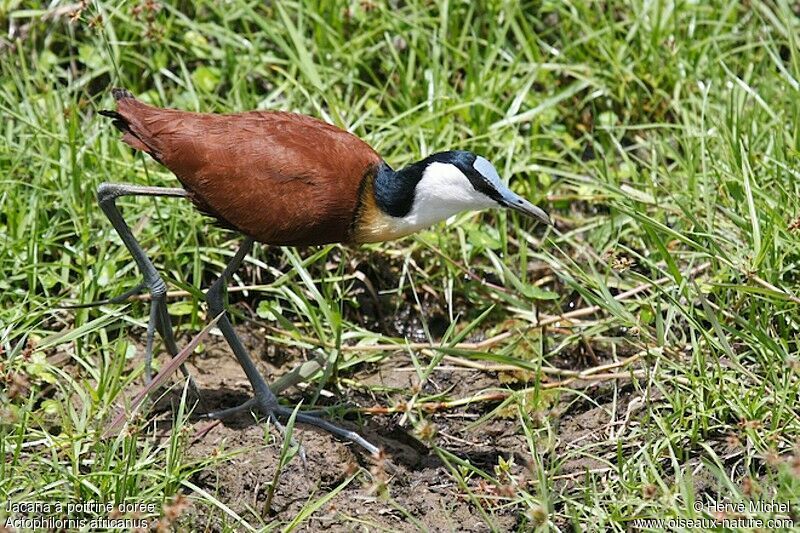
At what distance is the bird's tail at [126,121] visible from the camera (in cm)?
430

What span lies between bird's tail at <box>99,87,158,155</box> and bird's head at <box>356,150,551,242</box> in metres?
0.85

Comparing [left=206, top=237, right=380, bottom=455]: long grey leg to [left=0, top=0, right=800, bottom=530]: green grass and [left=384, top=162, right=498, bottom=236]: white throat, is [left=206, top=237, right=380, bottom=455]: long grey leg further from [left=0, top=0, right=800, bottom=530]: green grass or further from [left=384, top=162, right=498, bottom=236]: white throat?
[left=384, top=162, right=498, bottom=236]: white throat

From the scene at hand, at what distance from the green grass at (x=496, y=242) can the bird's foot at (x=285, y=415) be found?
0.61 ft

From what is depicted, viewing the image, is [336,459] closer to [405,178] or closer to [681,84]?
[405,178]

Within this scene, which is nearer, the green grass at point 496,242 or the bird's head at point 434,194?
the green grass at point 496,242

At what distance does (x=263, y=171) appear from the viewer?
4152 millimetres

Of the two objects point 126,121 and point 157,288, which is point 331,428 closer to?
point 157,288

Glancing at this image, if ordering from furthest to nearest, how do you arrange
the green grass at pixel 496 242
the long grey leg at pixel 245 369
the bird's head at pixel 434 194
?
1. the long grey leg at pixel 245 369
2. the bird's head at pixel 434 194
3. the green grass at pixel 496 242

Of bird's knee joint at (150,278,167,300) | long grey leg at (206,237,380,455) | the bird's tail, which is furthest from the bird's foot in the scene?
the bird's tail

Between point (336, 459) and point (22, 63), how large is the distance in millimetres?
2537

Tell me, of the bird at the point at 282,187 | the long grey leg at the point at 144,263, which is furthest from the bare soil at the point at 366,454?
the long grey leg at the point at 144,263

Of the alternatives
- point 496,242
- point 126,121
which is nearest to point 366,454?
point 496,242

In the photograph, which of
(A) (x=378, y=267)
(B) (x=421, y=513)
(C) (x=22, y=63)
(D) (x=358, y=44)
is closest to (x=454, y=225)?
(A) (x=378, y=267)

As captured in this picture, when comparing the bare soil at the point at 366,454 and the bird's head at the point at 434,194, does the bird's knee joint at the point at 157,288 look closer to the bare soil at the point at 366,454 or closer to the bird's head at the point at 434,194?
the bare soil at the point at 366,454
